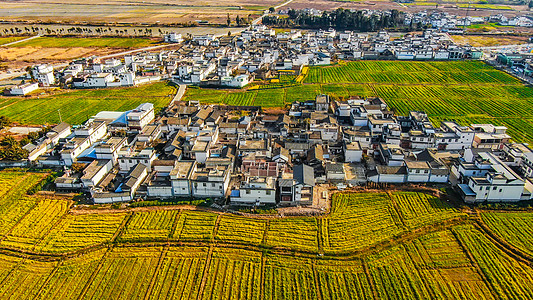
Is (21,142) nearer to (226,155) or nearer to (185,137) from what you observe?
(185,137)

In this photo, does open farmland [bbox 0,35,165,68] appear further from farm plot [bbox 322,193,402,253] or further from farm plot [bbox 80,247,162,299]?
farm plot [bbox 322,193,402,253]

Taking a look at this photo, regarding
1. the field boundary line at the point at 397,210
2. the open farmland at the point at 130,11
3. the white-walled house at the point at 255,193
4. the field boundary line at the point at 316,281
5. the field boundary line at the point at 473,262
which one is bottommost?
the field boundary line at the point at 316,281

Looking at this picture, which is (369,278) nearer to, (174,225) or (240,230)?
(240,230)

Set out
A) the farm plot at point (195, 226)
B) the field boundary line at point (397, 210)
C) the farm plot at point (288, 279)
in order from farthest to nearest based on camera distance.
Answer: the field boundary line at point (397, 210) < the farm plot at point (195, 226) < the farm plot at point (288, 279)

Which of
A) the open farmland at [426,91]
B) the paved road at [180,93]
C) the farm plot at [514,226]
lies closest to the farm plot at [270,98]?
the open farmland at [426,91]

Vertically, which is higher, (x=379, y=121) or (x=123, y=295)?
(x=379, y=121)

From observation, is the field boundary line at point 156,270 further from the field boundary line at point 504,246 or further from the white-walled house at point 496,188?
the white-walled house at point 496,188

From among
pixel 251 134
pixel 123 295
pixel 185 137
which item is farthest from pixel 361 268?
pixel 185 137

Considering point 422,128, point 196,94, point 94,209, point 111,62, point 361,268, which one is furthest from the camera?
point 111,62
